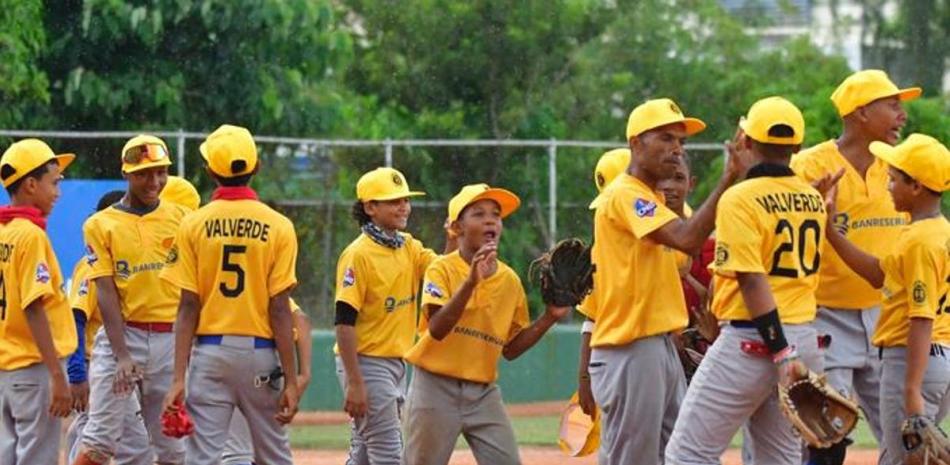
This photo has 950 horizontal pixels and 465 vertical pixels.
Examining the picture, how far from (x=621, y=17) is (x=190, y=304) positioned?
20.4 metres

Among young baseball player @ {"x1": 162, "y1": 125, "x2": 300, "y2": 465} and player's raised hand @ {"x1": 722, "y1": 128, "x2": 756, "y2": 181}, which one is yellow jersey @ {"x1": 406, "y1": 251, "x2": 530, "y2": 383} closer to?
young baseball player @ {"x1": 162, "y1": 125, "x2": 300, "y2": 465}

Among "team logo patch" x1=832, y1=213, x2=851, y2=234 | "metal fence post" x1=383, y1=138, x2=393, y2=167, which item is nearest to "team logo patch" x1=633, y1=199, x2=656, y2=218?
"team logo patch" x1=832, y1=213, x2=851, y2=234

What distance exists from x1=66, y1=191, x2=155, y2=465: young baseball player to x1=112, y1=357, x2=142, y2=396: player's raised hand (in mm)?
194

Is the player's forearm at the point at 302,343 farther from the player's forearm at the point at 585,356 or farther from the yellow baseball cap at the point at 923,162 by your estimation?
the yellow baseball cap at the point at 923,162

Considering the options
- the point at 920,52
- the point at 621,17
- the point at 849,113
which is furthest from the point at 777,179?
the point at 920,52

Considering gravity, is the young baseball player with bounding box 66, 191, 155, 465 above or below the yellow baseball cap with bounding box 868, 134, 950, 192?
below

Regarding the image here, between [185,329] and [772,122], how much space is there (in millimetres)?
2848

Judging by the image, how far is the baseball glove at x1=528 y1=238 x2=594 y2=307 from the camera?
9672mm

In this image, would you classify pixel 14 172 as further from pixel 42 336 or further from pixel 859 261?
pixel 859 261

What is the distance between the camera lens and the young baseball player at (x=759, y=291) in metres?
8.43

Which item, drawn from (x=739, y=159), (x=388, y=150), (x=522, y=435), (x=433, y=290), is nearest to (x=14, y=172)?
(x=433, y=290)

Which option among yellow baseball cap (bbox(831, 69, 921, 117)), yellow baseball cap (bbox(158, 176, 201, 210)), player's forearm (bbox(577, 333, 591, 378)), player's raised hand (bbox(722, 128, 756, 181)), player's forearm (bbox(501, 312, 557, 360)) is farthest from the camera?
yellow baseball cap (bbox(158, 176, 201, 210))

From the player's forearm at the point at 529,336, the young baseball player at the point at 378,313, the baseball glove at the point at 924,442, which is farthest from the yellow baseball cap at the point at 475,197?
the baseball glove at the point at 924,442

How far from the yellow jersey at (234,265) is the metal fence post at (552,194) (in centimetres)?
918
